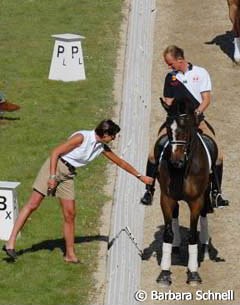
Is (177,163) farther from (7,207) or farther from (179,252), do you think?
(7,207)

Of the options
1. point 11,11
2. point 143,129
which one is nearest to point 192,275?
point 143,129

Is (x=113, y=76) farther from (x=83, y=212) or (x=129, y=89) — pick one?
(x=83, y=212)

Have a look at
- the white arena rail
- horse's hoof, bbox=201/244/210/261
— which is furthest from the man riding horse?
the white arena rail

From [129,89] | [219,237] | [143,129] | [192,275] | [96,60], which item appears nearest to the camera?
[192,275]

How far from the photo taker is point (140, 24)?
26234mm

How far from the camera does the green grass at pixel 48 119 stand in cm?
1449

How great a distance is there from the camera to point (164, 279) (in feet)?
48.4

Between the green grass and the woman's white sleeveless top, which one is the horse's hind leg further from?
the woman's white sleeveless top

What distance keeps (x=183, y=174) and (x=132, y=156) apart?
487 centimetres

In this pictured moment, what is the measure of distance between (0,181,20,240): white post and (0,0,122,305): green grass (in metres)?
0.30

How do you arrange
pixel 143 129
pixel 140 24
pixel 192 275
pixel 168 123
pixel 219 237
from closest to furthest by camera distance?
pixel 168 123
pixel 192 275
pixel 219 237
pixel 143 129
pixel 140 24

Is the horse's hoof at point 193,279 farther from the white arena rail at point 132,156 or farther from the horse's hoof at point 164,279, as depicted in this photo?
the white arena rail at point 132,156

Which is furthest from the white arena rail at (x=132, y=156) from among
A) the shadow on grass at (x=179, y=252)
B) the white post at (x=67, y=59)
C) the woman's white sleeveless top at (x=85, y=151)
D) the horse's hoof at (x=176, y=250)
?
the woman's white sleeveless top at (x=85, y=151)

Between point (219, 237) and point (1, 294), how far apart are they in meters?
3.60
